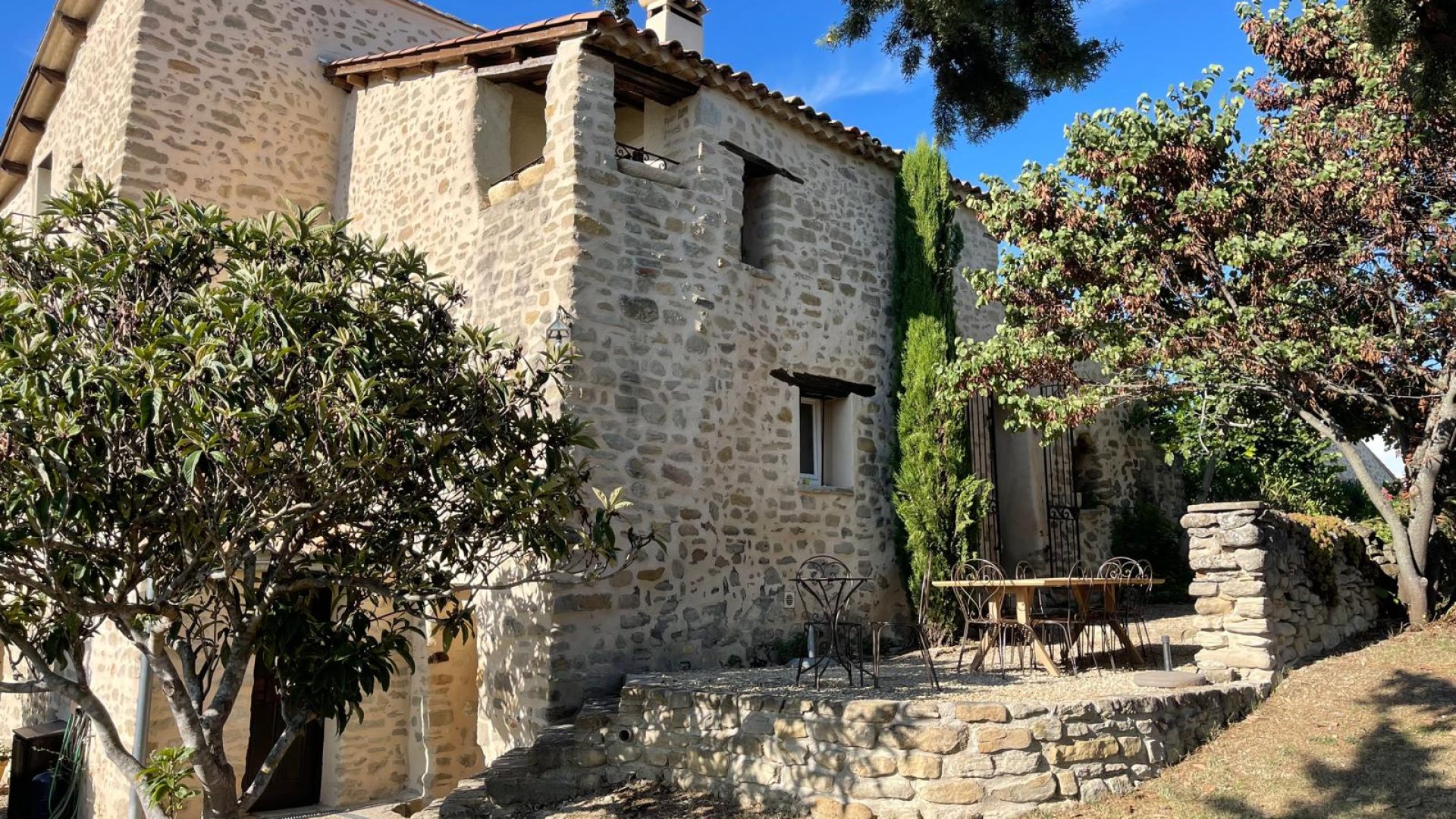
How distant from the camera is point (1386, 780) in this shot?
17.9 feet

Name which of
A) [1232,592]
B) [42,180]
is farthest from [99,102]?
[1232,592]

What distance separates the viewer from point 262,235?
5.90 metres

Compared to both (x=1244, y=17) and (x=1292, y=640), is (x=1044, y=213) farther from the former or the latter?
(x=1292, y=640)

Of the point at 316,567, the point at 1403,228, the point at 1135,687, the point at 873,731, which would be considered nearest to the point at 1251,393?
the point at 1403,228

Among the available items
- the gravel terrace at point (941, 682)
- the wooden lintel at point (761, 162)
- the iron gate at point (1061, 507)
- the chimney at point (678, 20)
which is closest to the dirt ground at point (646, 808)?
the gravel terrace at point (941, 682)

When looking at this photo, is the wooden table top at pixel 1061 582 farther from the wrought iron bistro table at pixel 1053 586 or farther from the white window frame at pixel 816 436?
the white window frame at pixel 816 436

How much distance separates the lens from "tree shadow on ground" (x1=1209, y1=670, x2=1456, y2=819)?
5.13 metres

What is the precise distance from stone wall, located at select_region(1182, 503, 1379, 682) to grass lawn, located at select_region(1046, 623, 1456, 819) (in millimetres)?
300

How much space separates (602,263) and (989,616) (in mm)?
4481

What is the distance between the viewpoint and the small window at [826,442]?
384 inches

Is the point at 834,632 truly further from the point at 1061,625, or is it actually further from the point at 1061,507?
the point at 1061,507

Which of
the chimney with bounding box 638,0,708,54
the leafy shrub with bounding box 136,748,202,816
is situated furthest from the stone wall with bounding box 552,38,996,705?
the leafy shrub with bounding box 136,748,202,816

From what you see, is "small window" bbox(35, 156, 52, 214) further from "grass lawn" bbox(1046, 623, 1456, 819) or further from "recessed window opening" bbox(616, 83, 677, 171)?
"grass lawn" bbox(1046, 623, 1456, 819)

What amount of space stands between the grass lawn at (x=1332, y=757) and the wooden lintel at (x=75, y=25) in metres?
13.5
